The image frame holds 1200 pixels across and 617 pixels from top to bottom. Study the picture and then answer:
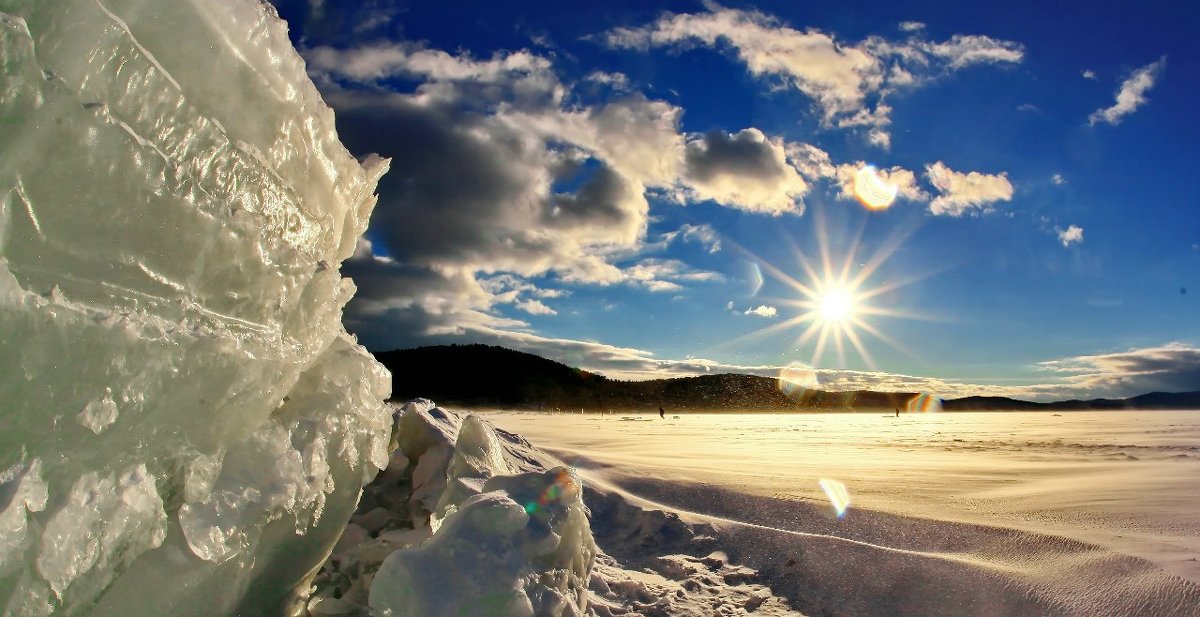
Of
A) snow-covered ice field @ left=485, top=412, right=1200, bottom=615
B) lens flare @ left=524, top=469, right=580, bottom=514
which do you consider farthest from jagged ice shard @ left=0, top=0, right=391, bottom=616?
snow-covered ice field @ left=485, top=412, right=1200, bottom=615

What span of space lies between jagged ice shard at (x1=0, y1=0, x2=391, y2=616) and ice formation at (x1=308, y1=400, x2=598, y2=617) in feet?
0.89

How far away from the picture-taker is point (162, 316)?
172 cm

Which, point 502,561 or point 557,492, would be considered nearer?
point 502,561

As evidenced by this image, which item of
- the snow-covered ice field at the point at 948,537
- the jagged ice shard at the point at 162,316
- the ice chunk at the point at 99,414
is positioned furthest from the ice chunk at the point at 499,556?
the snow-covered ice field at the point at 948,537

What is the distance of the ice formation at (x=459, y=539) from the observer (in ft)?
6.59

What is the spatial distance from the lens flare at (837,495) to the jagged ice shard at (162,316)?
3189mm

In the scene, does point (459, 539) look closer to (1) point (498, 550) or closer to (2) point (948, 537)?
(1) point (498, 550)

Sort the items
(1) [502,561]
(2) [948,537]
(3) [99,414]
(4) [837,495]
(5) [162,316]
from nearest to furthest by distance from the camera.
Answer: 1. (3) [99,414]
2. (5) [162,316]
3. (1) [502,561]
4. (2) [948,537]
5. (4) [837,495]

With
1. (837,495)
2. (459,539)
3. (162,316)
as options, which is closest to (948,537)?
(837,495)

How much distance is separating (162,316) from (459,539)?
42.7 inches

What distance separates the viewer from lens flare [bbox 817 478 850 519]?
4305mm

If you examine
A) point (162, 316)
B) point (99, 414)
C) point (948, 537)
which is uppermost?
point (162, 316)

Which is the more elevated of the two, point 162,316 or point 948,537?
point 162,316

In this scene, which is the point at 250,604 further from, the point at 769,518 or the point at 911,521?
the point at 911,521
